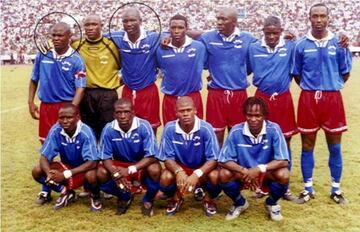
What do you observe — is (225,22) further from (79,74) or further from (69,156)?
(69,156)

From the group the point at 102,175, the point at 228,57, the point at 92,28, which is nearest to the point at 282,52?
the point at 228,57

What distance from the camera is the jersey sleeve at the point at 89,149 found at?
481 centimetres

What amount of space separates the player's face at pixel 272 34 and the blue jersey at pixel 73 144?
200cm

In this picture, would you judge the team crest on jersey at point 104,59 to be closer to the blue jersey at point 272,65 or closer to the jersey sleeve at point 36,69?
Answer: the jersey sleeve at point 36,69

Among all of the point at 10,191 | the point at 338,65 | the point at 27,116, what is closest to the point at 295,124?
the point at 338,65

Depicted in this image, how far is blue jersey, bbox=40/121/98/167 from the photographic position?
4834 millimetres

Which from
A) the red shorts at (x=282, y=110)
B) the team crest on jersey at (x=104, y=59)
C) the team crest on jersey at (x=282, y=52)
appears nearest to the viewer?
the team crest on jersey at (x=282, y=52)

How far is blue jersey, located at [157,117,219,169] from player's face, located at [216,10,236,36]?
3.69 feet

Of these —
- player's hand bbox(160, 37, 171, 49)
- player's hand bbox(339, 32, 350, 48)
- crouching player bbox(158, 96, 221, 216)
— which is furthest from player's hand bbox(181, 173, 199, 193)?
player's hand bbox(339, 32, 350, 48)

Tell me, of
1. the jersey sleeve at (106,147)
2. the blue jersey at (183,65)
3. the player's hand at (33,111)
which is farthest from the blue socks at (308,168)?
the player's hand at (33,111)

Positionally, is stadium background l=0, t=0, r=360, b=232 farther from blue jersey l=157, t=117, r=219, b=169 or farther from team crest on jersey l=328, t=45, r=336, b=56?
team crest on jersey l=328, t=45, r=336, b=56

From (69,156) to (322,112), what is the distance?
2555 millimetres

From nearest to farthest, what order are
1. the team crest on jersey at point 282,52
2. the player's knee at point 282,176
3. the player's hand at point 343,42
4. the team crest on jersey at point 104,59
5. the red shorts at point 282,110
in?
1. the player's knee at point 282,176
2. the player's hand at point 343,42
3. the team crest on jersey at point 282,52
4. the red shorts at point 282,110
5. the team crest on jersey at point 104,59

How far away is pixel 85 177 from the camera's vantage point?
481 cm
